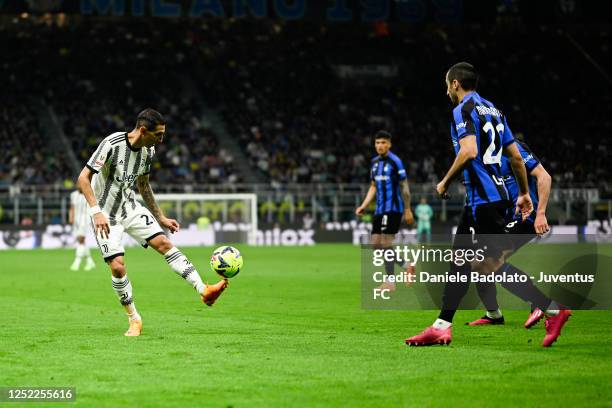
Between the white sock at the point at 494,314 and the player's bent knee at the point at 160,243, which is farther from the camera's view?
the white sock at the point at 494,314

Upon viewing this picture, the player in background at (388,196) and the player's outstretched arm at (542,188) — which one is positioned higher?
the player's outstretched arm at (542,188)

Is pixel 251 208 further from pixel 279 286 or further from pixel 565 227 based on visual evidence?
pixel 279 286

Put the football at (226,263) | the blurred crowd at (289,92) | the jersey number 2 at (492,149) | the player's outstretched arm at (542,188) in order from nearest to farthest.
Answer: the jersey number 2 at (492,149)
the player's outstretched arm at (542,188)
the football at (226,263)
the blurred crowd at (289,92)

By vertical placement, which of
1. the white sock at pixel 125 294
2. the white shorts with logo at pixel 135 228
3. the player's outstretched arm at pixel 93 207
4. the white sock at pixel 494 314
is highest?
the player's outstretched arm at pixel 93 207

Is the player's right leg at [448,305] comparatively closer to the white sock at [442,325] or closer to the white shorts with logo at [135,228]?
the white sock at [442,325]

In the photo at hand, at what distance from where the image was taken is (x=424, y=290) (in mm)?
14875

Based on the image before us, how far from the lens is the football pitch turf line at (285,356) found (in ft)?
21.0

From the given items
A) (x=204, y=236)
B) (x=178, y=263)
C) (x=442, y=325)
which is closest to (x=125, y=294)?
(x=178, y=263)

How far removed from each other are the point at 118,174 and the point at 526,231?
13.7 feet

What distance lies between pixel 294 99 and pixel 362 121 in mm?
3636

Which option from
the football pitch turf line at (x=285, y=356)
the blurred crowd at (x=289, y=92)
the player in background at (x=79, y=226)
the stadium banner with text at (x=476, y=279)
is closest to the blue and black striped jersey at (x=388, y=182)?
the stadium banner with text at (x=476, y=279)

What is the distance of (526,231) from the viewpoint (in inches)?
400

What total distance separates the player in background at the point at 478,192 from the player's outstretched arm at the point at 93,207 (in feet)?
10.3

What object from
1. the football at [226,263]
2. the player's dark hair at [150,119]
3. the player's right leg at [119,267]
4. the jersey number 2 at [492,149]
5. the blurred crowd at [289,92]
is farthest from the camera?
the blurred crowd at [289,92]
